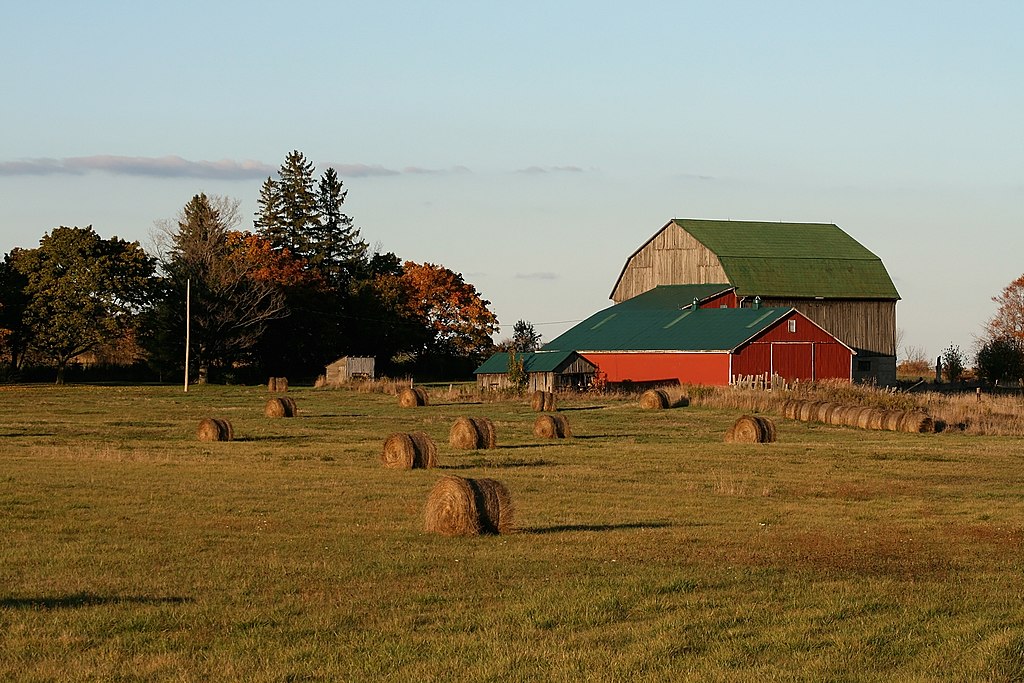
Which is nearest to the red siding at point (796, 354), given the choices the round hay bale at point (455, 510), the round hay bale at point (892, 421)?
the round hay bale at point (892, 421)

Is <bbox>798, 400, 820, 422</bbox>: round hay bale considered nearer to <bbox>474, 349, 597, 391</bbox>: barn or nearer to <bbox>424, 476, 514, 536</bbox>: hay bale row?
<bbox>474, 349, 597, 391</bbox>: barn

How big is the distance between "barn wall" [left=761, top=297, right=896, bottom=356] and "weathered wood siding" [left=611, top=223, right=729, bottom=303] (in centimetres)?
512

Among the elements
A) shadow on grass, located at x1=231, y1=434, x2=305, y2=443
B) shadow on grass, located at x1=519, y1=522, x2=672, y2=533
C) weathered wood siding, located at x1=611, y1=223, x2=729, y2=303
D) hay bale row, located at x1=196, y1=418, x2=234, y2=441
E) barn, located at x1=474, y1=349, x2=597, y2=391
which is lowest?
shadow on grass, located at x1=519, y1=522, x2=672, y2=533

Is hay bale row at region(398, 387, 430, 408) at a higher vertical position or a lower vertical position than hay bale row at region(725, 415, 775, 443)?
higher

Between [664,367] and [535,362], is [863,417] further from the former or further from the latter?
[535,362]

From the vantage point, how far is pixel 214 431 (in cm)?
3688

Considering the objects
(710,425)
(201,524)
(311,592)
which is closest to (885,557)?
(311,592)

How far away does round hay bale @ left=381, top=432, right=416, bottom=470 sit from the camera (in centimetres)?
2842

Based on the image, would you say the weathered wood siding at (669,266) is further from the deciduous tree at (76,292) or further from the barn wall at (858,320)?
the deciduous tree at (76,292)

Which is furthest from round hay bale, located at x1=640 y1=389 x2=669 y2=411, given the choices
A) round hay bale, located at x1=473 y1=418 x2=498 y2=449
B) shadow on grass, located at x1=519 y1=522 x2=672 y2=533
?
shadow on grass, located at x1=519 y1=522 x2=672 y2=533

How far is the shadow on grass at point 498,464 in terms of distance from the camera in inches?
1155

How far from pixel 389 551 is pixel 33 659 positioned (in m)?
6.28

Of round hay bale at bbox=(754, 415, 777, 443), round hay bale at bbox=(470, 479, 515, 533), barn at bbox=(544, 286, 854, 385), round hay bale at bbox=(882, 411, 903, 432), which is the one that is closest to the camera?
round hay bale at bbox=(470, 479, 515, 533)

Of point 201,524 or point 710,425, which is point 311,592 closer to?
point 201,524
